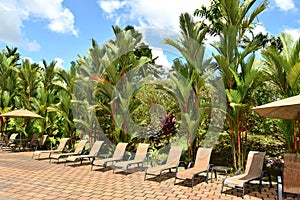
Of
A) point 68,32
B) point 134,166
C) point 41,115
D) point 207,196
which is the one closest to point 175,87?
point 134,166

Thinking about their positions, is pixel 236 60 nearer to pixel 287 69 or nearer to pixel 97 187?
pixel 287 69

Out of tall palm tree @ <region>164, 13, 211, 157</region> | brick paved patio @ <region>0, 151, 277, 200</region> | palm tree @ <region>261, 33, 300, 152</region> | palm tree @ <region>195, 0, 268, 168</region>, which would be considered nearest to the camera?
brick paved patio @ <region>0, 151, 277, 200</region>

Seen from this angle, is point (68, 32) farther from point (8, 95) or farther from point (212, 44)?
point (212, 44)

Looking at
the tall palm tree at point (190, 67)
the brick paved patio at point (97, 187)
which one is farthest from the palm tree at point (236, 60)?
the brick paved patio at point (97, 187)

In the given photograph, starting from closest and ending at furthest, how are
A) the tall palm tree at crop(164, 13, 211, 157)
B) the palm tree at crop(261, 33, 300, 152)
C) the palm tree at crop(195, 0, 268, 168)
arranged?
the palm tree at crop(261, 33, 300, 152) < the palm tree at crop(195, 0, 268, 168) < the tall palm tree at crop(164, 13, 211, 157)

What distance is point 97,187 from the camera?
21.7 feet

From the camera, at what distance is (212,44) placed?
8.67m

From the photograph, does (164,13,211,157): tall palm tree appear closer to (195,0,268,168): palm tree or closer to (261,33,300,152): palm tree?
(195,0,268,168): palm tree

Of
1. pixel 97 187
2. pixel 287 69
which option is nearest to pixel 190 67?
pixel 287 69

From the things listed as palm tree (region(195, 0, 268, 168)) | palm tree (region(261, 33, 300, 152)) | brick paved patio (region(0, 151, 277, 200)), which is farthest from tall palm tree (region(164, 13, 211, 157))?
brick paved patio (region(0, 151, 277, 200))

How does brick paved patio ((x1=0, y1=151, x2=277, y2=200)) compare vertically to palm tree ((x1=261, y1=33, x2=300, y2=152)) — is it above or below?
below

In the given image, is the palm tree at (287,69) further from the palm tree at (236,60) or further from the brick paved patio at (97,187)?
the brick paved patio at (97,187)

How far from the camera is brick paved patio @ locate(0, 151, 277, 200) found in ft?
19.3

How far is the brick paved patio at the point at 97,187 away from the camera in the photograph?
5.88 metres
